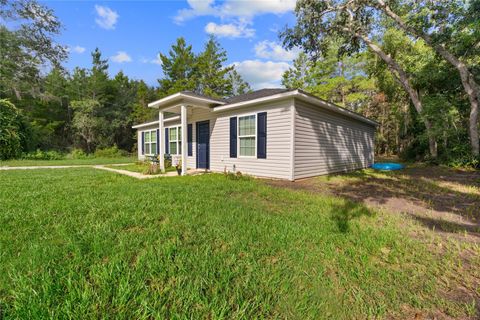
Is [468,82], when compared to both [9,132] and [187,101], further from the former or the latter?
[9,132]

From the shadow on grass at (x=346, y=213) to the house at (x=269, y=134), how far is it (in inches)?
106

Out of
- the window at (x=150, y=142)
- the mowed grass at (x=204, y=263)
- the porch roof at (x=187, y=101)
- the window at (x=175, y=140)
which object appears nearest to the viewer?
the mowed grass at (x=204, y=263)

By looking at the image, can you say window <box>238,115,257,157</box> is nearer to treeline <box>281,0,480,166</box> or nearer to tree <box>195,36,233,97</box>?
treeline <box>281,0,480,166</box>

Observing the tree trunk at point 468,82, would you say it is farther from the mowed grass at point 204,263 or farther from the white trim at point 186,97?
the mowed grass at point 204,263

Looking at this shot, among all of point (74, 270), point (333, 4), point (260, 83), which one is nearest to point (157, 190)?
point (74, 270)

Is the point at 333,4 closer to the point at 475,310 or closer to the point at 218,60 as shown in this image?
→ the point at 475,310

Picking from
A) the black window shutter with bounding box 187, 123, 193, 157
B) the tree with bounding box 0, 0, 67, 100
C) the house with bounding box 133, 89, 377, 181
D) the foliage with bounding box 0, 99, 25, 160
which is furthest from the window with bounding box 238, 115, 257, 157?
the tree with bounding box 0, 0, 67, 100

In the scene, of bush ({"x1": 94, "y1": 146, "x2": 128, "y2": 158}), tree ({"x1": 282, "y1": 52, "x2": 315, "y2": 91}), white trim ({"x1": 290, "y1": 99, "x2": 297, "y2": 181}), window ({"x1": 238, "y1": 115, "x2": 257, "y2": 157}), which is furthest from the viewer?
tree ({"x1": 282, "y1": 52, "x2": 315, "y2": 91})

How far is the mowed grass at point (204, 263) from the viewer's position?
158 centimetres

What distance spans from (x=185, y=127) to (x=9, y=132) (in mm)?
13391

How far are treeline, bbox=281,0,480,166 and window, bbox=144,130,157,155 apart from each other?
946cm

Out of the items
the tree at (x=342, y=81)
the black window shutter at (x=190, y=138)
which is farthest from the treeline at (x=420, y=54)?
the black window shutter at (x=190, y=138)

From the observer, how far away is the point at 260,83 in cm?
3350

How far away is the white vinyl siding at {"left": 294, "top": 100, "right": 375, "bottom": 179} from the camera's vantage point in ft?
23.0
